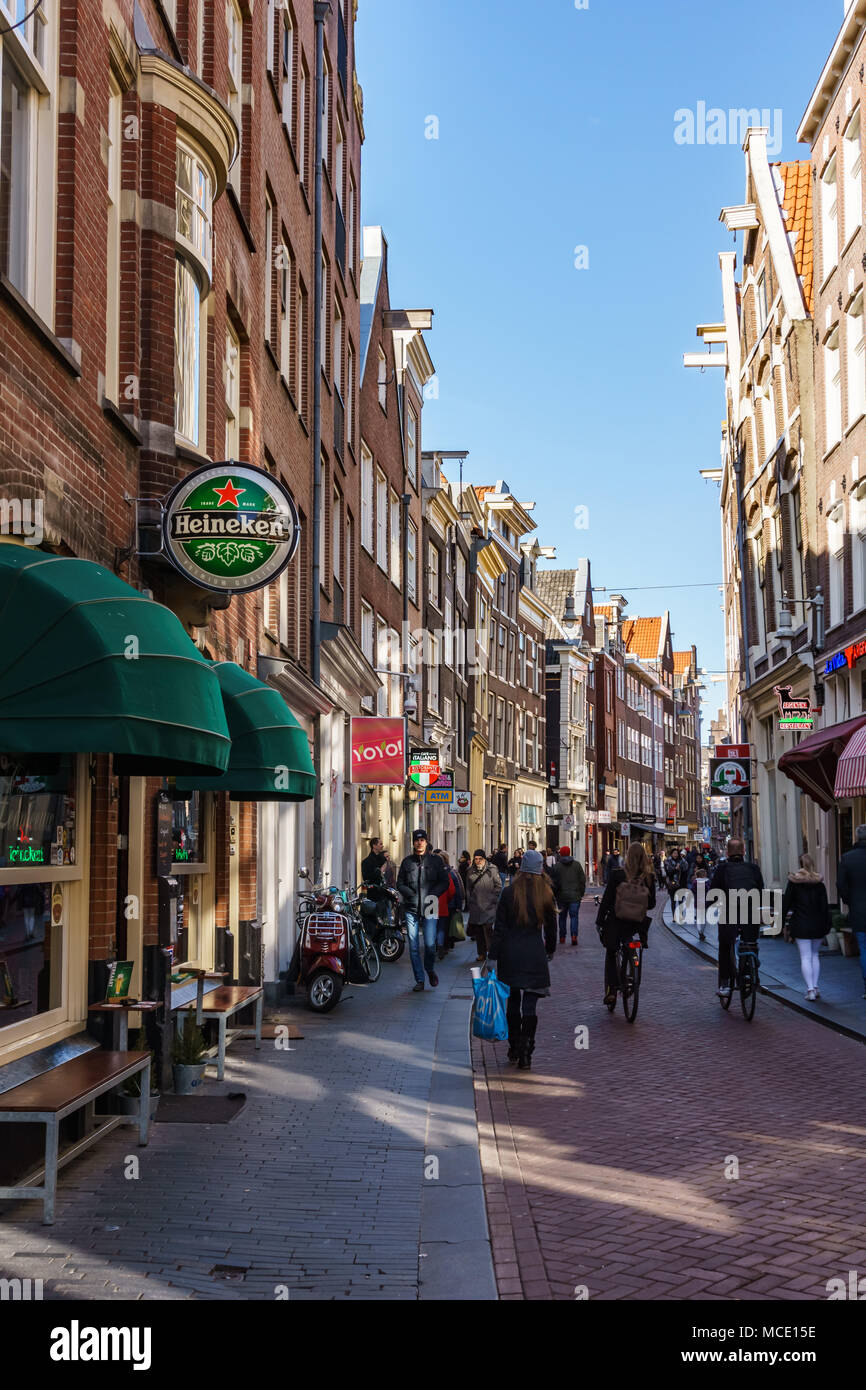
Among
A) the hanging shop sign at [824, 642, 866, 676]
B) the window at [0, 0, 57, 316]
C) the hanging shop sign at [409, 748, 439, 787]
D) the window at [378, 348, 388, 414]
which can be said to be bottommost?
the hanging shop sign at [409, 748, 439, 787]

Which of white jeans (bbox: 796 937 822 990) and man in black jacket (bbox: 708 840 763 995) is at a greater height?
man in black jacket (bbox: 708 840 763 995)

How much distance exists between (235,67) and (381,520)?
1560cm

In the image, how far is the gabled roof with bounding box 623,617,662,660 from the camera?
10069 centimetres

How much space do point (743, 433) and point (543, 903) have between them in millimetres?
24896

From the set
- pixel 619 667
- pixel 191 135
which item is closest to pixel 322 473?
pixel 191 135

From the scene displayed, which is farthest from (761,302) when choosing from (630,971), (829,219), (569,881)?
(630,971)

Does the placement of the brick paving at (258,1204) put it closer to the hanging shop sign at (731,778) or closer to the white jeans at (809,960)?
the white jeans at (809,960)

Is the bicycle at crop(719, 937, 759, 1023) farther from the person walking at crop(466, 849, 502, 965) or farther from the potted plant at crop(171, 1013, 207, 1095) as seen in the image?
the potted plant at crop(171, 1013, 207, 1095)

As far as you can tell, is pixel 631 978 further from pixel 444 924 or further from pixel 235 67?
pixel 235 67

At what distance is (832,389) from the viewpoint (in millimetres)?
24016

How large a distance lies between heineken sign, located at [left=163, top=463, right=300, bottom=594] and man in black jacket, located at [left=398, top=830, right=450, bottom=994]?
26.4 feet

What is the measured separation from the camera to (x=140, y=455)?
9922 mm

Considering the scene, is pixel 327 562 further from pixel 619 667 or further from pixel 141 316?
pixel 619 667

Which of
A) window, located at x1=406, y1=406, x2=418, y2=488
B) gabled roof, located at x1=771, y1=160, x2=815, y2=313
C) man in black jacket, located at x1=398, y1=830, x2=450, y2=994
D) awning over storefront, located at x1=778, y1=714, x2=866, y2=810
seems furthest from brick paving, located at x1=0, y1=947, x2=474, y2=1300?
window, located at x1=406, y1=406, x2=418, y2=488
